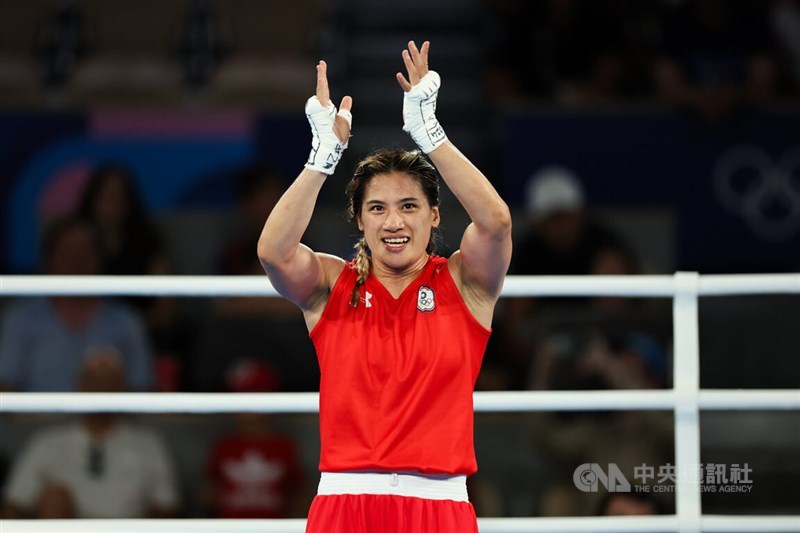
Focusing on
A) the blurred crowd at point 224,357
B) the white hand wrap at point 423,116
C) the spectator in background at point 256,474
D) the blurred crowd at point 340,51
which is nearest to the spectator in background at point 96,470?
the blurred crowd at point 224,357

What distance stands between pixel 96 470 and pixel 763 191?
4.12 metres

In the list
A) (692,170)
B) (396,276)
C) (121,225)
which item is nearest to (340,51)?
(692,170)

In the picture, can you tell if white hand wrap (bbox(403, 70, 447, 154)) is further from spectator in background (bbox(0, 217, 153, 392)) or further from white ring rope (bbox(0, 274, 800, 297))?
spectator in background (bbox(0, 217, 153, 392))

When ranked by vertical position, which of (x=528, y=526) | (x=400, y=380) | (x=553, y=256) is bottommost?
(x=528, y=526)

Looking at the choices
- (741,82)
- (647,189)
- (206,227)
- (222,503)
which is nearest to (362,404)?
(222,503)

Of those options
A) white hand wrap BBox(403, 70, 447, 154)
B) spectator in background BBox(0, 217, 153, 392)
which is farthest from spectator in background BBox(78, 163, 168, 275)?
white hand wrap BBox(403, 70, 447, 154)

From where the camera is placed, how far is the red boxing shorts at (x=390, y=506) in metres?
2.72

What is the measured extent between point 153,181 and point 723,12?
3904 mm

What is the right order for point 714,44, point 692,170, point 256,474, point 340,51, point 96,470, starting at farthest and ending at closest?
Result: 1. point 340,51
2. point 714,44
3. point 692,170
4. point 256,474
5. point 96,470

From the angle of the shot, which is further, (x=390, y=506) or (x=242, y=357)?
(x=242, y=357)
